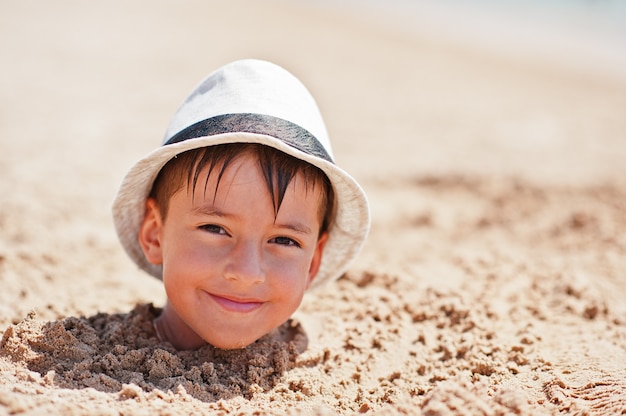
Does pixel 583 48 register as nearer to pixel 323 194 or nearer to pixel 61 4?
pixel 61 4

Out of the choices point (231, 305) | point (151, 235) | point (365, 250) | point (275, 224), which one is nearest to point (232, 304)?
point (231, 305)

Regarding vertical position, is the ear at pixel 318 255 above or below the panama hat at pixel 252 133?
below

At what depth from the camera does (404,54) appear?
10828 mm

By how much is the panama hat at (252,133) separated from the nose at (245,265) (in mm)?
355

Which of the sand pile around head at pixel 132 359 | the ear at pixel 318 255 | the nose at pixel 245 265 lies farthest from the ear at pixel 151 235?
the ear at pixel 318 255

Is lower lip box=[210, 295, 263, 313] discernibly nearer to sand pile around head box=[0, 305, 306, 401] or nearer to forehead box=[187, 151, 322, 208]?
sand pile around head box=[0, 305, 306, 401]

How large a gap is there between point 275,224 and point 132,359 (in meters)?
0.67

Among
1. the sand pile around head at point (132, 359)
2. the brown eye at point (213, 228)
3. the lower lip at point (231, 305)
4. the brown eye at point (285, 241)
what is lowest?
the sand pile around head at point (132, 359)

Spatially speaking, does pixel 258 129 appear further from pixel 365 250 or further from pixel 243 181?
pixel 365 250

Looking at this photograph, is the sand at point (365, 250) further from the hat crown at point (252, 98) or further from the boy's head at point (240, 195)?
the hat crown at point (252, 98)

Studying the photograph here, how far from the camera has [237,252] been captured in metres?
2.15

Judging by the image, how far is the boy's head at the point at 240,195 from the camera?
85.0 inches

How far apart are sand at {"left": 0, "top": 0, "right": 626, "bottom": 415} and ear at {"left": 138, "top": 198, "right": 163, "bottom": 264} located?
266 mm

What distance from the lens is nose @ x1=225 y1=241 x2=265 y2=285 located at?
211 centimetres
